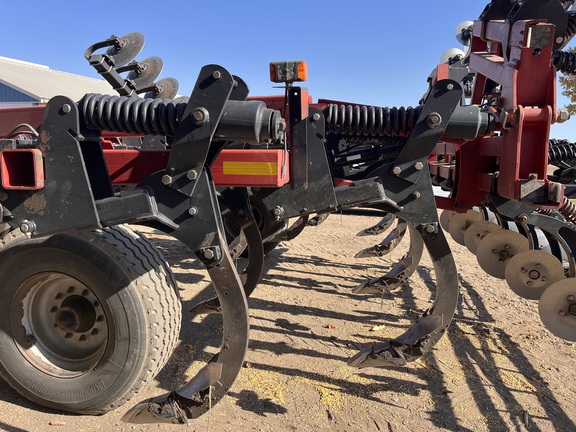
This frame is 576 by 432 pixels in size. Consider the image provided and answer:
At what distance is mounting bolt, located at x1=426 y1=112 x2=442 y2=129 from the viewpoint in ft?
7.34

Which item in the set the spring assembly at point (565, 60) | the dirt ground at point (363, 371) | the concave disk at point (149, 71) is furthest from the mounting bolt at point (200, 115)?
the concave disk at point (149, 71)

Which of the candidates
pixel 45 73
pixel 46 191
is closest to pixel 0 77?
pixel 45 73

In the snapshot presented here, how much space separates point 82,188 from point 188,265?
3296 mm

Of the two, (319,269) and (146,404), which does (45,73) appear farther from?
(146,404)

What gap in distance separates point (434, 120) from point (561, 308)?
166 cm

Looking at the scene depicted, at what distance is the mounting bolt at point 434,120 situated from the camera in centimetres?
224

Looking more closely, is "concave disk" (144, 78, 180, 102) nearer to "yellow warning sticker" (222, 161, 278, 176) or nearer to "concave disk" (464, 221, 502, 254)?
"yellow warning sticker" (222, 161, 278, 176)

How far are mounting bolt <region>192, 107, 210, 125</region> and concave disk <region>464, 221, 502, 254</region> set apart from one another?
10.8 ft

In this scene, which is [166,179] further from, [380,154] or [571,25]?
[571,25]

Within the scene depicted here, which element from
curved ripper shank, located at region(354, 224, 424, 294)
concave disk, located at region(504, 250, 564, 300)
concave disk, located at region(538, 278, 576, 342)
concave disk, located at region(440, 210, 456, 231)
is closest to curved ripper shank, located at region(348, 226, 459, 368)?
concave disk, located at region(538, 278, 576, 342)

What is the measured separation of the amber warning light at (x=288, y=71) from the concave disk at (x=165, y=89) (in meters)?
3.98

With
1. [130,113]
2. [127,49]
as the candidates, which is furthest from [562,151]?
[127,49]

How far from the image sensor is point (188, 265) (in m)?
5.25

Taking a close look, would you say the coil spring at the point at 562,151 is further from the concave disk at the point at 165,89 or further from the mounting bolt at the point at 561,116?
the concave disk at the point at 165,89
